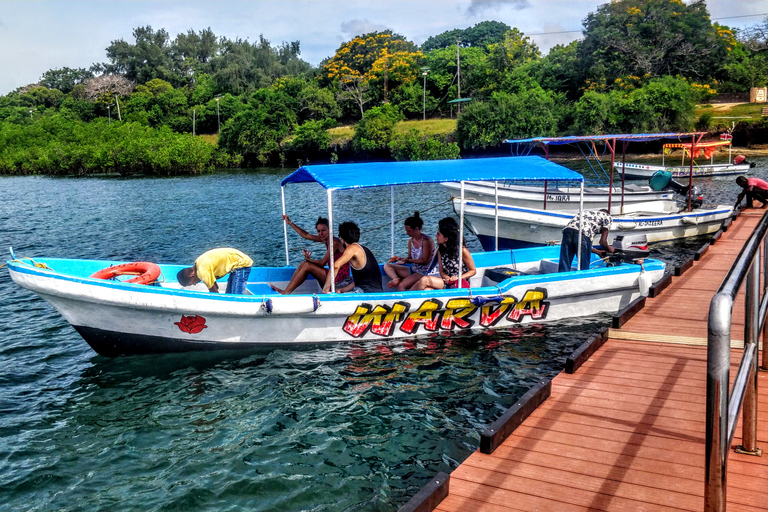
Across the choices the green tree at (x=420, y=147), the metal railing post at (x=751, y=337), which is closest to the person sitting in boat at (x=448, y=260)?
the metal railing post at (x=751, y=337)

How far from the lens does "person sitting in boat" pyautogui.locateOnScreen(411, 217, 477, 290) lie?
32.0 ft

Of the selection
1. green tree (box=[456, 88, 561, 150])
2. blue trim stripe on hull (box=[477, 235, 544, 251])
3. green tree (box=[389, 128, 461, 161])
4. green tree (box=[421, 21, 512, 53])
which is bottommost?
blue trim stripe on hull (box=[477, 235, 544, 251])

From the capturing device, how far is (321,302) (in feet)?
29.7

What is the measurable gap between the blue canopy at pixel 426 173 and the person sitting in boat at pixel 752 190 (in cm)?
1156

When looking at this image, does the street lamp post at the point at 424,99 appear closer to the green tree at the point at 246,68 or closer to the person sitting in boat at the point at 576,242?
the green tree at the point at 246,68

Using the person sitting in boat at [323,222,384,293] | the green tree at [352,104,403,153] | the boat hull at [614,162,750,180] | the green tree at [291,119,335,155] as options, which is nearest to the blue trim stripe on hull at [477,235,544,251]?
the person sitting in boat at [323,222,384,293]

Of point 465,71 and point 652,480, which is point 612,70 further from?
point 652,480

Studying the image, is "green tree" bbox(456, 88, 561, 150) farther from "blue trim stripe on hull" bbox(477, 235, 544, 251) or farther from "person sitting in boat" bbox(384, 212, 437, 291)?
"person sitting in boat" bbox(384, 212, 437, 291)

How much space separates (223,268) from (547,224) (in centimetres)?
1073

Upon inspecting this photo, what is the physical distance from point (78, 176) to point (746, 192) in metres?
56.7

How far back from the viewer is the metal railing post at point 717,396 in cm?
266

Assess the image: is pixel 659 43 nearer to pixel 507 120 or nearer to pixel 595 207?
pixel 507 120

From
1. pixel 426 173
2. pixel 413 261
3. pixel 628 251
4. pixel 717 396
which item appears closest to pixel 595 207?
pixel 628 251

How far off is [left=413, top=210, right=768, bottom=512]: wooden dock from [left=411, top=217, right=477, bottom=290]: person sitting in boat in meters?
3.12
